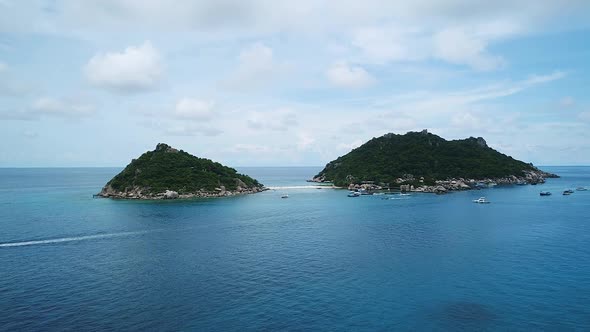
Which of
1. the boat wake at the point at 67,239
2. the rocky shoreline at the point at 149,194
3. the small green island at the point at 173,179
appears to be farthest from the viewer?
the small green island at the point at 173,179

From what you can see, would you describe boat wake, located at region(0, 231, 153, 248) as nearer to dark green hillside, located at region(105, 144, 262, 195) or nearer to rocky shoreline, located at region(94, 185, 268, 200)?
rocky shoreline, located at region(94, 185, 268, 200)

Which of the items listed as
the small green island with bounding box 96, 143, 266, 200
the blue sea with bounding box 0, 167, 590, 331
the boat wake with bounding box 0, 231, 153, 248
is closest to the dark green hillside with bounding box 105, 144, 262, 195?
the small green island with bounding box 96, 143, 266, 200

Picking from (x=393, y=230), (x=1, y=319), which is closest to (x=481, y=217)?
(x=393, y=230)

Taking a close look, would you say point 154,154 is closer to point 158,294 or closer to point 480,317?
point 158,294

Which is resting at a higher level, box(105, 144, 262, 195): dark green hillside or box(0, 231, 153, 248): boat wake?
box(105, 144, 262, 195): dark green hillside

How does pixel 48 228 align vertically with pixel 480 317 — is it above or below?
above

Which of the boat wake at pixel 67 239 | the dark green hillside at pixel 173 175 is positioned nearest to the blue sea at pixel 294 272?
the boat wake at pixel 67 239

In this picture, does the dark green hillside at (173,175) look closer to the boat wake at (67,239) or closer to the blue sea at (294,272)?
the blue sea at (294,272)

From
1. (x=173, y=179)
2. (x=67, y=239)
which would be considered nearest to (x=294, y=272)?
(x=67, y=239)
